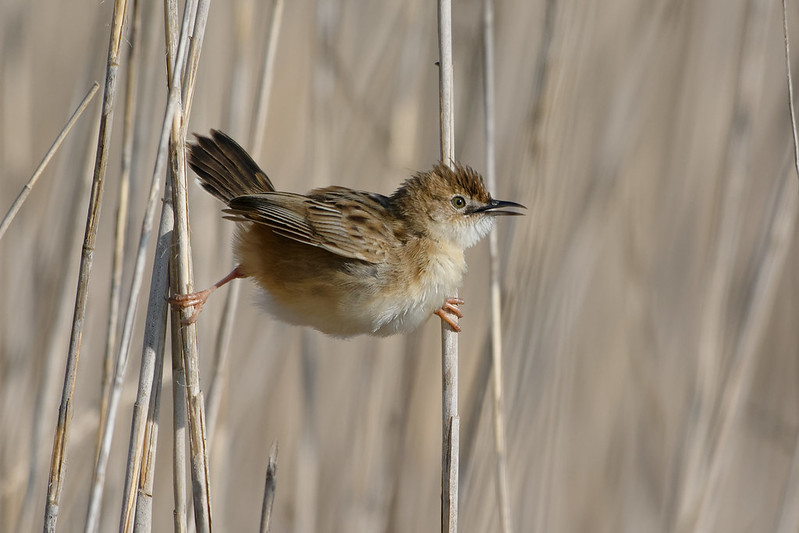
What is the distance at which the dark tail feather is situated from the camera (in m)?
2.68

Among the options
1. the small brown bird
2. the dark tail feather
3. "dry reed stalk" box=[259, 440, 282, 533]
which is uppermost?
the dark tail feather

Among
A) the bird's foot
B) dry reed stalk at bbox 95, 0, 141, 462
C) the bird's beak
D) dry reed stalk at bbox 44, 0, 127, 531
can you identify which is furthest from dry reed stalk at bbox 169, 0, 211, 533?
the bird's beak

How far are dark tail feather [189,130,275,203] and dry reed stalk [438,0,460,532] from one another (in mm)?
713

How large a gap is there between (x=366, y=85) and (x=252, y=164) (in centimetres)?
→ 99

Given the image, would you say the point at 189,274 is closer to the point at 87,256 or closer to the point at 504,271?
the point at 87,256

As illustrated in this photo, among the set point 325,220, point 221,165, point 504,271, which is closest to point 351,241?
point 325,220

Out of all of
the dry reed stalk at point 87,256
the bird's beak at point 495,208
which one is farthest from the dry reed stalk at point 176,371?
the bird's beak at point 495,208

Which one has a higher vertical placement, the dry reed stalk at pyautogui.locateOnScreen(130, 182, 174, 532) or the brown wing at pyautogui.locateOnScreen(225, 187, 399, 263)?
the brown wing at pyautogui.locateOnScreen(225, 187, 399, 263)

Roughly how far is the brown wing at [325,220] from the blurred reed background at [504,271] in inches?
19.4

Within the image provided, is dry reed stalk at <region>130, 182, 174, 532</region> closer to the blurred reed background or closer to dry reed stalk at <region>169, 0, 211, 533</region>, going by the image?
dry reed stalk at <region>169, 0, 211, 533</region>

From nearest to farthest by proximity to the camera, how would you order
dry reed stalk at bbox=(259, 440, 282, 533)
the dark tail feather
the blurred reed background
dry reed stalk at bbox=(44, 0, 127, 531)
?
1. dry reed stalk at bbox=(44, 0, 127, 531)
2. dry reed stalk at bbox=(259, 440, 282, 533)
3. the dark tail feather
4. the blurred reed background

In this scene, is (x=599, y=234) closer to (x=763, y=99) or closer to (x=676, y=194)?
(x=676, y=194)

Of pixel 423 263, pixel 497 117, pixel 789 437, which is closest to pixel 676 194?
pixel 497 117

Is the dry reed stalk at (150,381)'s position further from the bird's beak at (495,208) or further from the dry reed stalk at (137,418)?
the bird's beak at (495,208)
